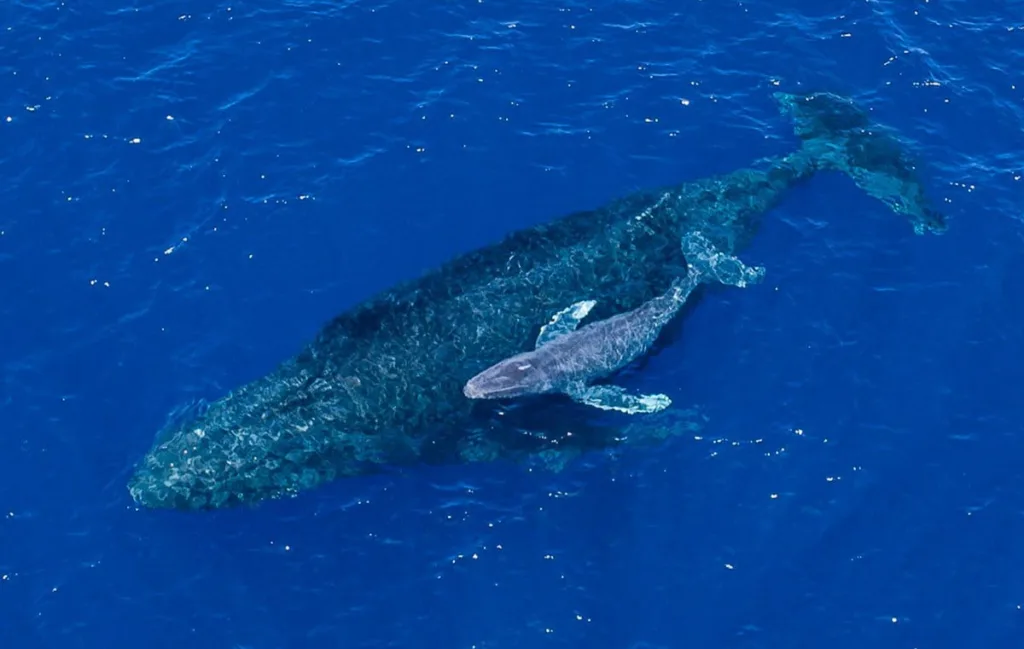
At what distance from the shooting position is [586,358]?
48969 millimetres

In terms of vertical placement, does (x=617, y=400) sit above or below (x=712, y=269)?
below

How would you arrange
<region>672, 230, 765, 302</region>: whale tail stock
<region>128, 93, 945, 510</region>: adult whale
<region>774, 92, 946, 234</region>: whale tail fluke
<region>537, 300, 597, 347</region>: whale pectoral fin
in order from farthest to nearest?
<region>774, 92, 946, 234</region>: whale tail fluke < <region>672, 230, 765, 302</region>: whale tail stock < <region>537, 300, 597, 347</region>: whale pectoral fin < <region>128, 93, 945, 510</region>: adult whale

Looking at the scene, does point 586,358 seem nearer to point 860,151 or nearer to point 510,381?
point 510,381

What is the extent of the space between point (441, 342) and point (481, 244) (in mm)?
6904

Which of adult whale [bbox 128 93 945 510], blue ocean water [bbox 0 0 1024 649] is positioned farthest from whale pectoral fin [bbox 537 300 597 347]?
blue ocean water [bbox 0 0 1024 649]

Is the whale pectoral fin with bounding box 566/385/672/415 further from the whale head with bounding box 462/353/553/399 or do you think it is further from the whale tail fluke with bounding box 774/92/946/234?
the whale tail fluke with bounding box 774/92/946/234

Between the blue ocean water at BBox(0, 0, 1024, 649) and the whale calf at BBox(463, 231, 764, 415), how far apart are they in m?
1.63

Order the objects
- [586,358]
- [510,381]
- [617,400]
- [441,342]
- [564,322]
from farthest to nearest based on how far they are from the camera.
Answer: [564,322] < [441,342] < [586,358] < [617,400] < [510,381]

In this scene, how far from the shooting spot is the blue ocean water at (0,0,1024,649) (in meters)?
43.8

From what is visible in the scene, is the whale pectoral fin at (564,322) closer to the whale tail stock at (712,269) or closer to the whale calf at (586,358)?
the whale calf at (586,358)

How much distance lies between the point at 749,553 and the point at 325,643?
16.7m

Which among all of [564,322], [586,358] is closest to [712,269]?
[564,322]

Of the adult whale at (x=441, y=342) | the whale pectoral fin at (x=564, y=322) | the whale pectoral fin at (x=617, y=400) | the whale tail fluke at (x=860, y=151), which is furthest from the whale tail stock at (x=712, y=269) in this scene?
the whale tail fluke at (x=860, y=151)

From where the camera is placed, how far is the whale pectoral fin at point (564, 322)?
49906 mm
